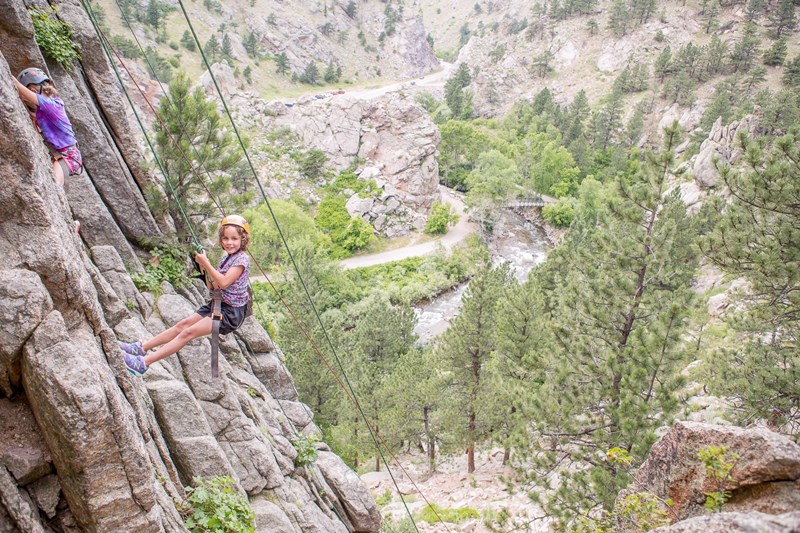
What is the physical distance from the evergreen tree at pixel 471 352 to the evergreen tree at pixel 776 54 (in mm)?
67638

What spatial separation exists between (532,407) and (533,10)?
98565 millimetres

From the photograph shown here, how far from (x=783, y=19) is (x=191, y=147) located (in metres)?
85.7

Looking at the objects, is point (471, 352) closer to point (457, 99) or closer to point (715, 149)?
point (715, 149)

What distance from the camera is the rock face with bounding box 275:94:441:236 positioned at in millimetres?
50250

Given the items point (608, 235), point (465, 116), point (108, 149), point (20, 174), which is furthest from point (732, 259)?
point (465, 116)

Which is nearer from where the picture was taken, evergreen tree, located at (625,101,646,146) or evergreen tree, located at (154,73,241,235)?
evergreen tree, located at (154,73,241,235)

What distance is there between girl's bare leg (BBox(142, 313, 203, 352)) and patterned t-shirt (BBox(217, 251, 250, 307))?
20.2 inches

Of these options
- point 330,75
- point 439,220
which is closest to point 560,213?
point 439,220

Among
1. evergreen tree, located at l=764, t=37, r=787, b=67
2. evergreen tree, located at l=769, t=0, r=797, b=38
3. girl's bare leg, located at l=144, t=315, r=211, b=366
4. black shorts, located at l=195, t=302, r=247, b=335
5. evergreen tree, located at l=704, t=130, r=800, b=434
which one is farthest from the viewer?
evergreen tree, located at l=769, t=0, r=797, b=38

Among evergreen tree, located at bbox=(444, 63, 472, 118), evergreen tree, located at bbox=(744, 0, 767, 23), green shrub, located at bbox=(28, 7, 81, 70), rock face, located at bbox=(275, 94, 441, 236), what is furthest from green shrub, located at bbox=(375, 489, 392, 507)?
evergreen tree, located at bbox=(744, 0, 767, 23)

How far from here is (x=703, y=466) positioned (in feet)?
15.9

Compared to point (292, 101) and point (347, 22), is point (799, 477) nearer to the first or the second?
point (292, 101)

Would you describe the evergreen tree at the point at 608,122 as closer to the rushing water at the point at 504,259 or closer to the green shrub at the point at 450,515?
the rushing water at the point at 504,259

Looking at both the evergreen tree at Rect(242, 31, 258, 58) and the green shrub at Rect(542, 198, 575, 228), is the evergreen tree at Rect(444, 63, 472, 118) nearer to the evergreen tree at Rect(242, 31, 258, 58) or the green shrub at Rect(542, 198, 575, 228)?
the green shrub at Rect(542, 198, 575, 228)
